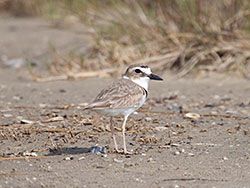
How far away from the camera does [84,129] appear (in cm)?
761

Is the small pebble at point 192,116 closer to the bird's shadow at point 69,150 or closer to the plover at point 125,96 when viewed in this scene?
the plover at point 125,96

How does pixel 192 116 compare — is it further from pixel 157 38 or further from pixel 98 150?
pixel 157 38

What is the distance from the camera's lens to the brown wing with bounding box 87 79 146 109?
21.0ft

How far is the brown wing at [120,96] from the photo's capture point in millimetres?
6410

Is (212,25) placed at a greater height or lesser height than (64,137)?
greater

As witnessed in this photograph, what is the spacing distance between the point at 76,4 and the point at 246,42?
240 cm

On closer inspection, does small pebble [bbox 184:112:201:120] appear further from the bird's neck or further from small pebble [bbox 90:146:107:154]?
small pebble [bbox 90:146:107:154]

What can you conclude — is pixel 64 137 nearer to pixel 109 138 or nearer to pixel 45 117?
pixel 109 138

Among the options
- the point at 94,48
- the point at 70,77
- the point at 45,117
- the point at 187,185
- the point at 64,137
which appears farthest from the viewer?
the point at 94,48

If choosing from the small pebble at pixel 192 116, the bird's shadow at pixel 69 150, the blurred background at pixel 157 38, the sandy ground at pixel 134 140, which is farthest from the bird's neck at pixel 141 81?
the blurred background at pixel 157 38

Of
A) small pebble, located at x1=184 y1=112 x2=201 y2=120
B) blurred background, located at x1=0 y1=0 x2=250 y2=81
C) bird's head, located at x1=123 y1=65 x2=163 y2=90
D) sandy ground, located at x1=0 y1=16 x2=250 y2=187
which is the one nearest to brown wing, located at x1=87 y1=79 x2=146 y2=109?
bird's head, located at x1=123 y1=65 x2=163 y2=90

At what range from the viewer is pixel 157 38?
11406mm

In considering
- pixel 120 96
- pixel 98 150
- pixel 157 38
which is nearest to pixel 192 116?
pixel 98 150

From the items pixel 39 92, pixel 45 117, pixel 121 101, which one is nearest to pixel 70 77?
pixel 39 92
